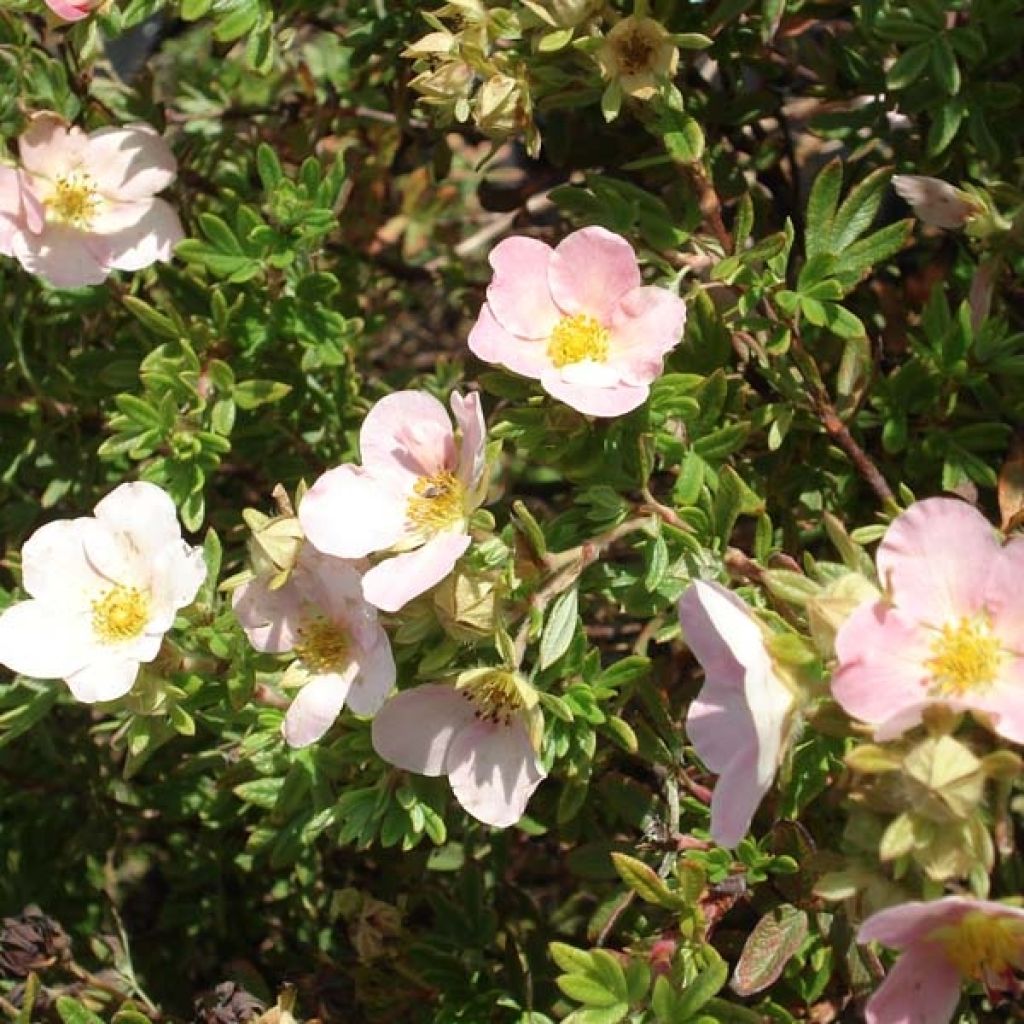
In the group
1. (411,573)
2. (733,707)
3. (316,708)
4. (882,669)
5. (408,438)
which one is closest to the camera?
(882,669)

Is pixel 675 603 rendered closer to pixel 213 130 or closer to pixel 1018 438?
pixel 1018 438

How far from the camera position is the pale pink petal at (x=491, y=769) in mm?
1702

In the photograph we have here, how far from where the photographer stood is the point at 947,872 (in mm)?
1310

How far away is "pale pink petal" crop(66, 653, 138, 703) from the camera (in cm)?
172

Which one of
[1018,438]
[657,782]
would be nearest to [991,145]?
[1018,438]

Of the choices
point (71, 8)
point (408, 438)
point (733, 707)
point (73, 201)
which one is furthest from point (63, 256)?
point (733, 707)

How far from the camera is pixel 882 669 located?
135 cm

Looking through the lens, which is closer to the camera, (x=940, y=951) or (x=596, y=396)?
(x=940, y=951)

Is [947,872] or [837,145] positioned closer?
[947,872]

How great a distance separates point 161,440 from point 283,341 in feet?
1.05

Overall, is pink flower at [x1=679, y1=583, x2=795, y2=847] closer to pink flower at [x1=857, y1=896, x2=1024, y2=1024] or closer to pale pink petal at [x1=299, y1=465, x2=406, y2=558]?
pink flower at [x1=857, y1=896, x2=1024, y2=1024]

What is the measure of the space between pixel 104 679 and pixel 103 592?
0.17 m

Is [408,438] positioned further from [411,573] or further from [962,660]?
[962,660]

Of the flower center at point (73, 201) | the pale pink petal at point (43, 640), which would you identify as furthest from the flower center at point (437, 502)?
the flower center at point (73, 201)
